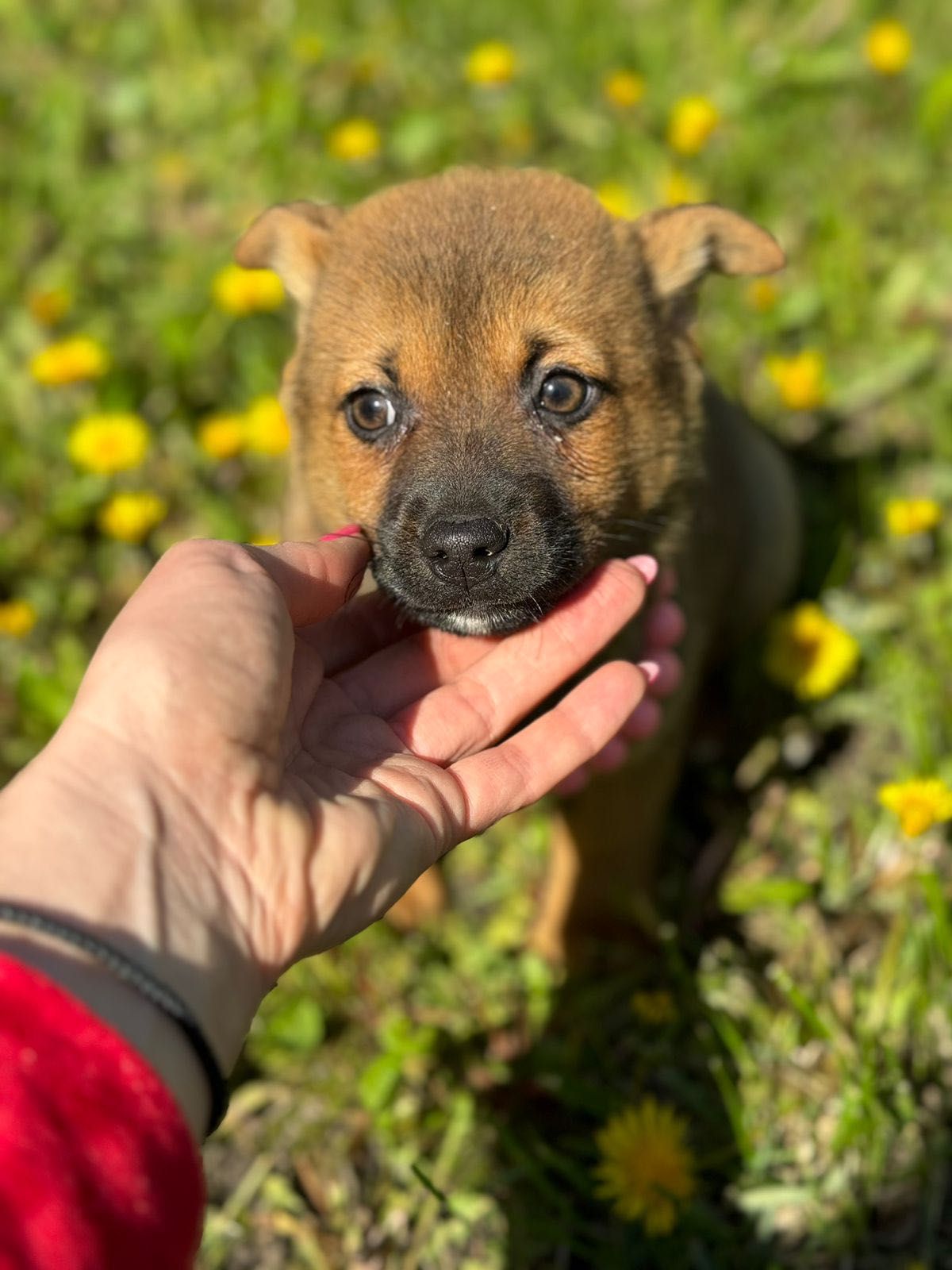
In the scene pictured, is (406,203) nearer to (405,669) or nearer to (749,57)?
(405,669)

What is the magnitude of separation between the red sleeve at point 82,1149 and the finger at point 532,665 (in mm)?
1125

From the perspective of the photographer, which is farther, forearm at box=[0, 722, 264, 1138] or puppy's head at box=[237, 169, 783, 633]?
puppy's head at box=[237, 169, 783, 633]

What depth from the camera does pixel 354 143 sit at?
4832 mm

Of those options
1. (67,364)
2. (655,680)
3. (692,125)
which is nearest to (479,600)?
(655,680)

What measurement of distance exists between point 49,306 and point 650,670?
289cm

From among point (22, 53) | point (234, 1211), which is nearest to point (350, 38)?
point (22, 53)

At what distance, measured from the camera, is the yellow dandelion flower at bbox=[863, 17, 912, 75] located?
4.83 metres

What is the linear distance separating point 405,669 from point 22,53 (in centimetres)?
468

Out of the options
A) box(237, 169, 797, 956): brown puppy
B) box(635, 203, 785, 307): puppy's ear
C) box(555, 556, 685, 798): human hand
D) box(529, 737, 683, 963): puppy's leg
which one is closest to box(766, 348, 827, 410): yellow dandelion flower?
box(237, 169, 797, 956): brown puppy

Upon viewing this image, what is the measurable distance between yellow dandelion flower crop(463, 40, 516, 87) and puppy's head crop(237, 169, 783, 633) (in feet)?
7.47

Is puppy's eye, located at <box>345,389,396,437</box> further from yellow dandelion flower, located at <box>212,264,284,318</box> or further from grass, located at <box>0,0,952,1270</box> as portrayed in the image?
yellow dandelion flower, located at <box>212,264,284,318</box>

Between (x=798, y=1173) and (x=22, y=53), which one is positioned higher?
(x=22, y=53)

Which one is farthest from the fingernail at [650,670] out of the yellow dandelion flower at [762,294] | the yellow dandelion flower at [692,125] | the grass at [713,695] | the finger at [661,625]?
the yellow dandelion flower at [692,125]

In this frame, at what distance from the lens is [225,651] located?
80.7 inches
